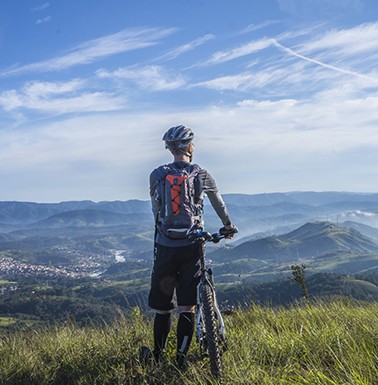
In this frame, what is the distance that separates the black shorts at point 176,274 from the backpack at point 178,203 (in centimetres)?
22

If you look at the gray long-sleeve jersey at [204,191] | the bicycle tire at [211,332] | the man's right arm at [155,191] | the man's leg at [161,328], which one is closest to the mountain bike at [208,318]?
the bicycle tire at [211,332]

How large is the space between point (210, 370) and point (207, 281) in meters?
1.02

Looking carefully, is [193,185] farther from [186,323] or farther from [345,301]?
[345,301]

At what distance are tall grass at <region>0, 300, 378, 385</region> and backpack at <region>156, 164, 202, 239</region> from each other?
4.95 feet

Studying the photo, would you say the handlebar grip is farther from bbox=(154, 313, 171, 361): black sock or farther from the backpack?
bbox=(154, 313, 171, 361): black sock

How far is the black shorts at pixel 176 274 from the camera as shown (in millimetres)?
5055

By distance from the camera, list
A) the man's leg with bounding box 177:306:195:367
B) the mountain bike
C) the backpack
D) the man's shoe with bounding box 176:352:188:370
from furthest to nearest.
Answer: the backpack → the man's leg with bounding box 177:306:195:367 → the man's shoe with bounding box 176:352:188:370 → the mountain bike

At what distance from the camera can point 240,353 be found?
464 cm

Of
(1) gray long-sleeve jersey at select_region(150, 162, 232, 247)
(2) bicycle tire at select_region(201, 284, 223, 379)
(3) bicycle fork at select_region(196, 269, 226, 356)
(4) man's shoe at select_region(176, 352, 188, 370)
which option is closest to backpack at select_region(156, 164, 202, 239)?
(1) gray long-sleeve jersey at select_region(150, 162, 232, 247)

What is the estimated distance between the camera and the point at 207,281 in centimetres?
502

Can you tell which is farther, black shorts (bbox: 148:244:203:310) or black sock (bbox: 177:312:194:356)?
black shorts (bbox: 148:244:203:310)

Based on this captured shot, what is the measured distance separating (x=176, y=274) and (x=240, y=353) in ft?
3.96

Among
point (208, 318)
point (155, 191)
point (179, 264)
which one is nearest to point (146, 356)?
point (208, 318)

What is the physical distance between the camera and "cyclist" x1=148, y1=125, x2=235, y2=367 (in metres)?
5.04
